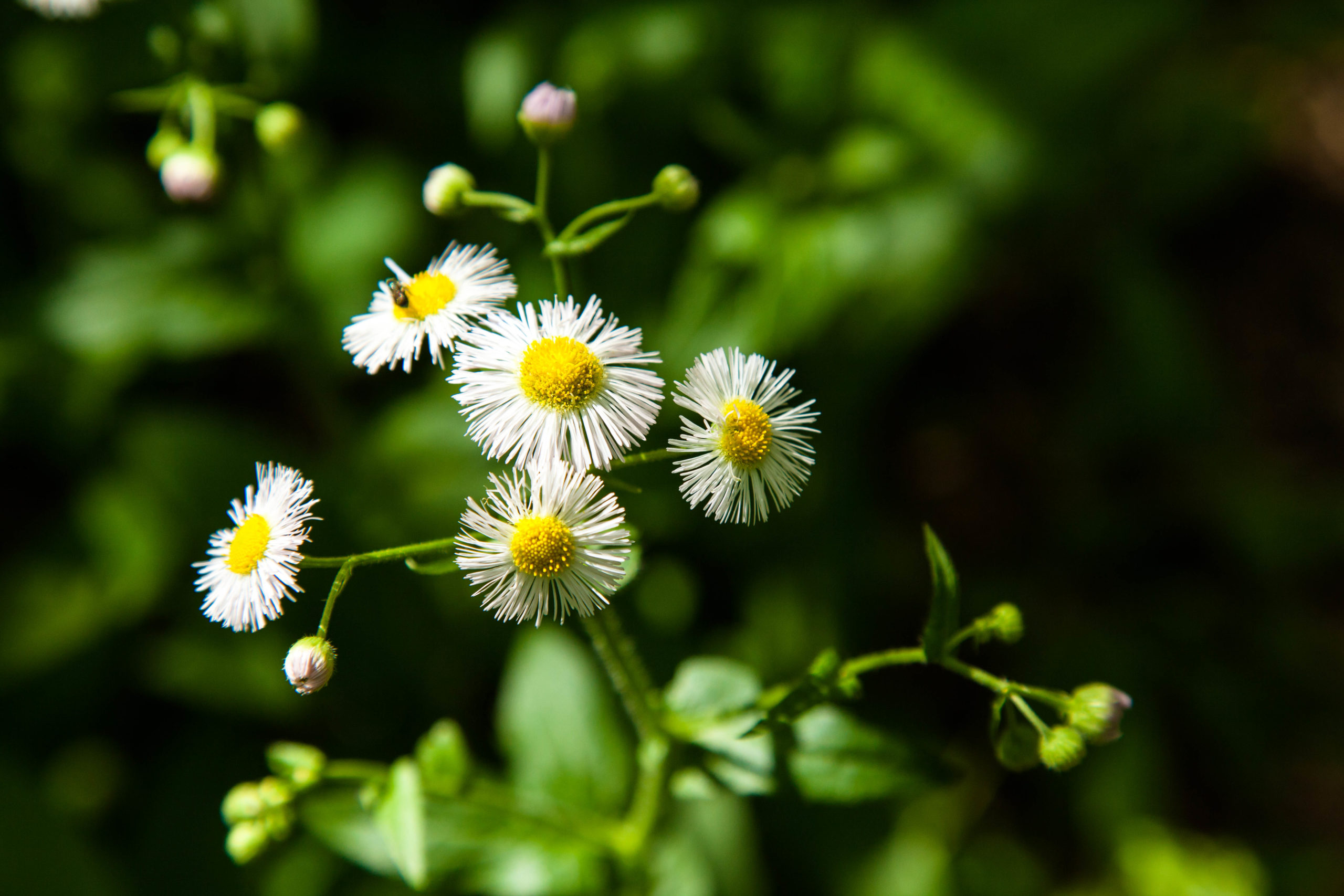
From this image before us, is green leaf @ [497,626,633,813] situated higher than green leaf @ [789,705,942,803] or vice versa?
green leaf @ [497,626,633,813]

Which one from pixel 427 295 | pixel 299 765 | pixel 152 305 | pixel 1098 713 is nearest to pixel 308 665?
pixel 299 765

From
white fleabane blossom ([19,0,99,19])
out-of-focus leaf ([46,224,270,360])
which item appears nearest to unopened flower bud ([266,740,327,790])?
out-of-focus leaf ([46,224,270,360])

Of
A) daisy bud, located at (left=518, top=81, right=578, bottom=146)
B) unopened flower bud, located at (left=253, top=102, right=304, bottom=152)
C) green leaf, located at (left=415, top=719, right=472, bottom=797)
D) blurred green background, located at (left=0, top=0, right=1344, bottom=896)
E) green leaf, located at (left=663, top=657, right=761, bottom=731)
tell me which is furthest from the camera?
blurred green background, located at (left=0, top=0, right=1344, bottom=896)

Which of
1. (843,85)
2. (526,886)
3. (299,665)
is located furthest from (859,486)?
(299,665)

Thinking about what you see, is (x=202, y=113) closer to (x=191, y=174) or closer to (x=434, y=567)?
(x=191, y=174)

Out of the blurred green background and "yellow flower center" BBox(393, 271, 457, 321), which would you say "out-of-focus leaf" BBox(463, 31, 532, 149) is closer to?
the blurred green background

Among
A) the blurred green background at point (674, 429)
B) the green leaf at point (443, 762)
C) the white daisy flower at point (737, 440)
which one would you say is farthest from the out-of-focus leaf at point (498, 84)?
the green leaf at point (443, 762)

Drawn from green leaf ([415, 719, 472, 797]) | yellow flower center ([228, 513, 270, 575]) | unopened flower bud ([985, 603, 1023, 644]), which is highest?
yellow flower center ([228, 513, 270, 575])
